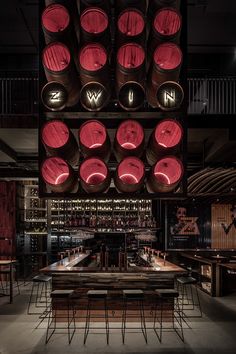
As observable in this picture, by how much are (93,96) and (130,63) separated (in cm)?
22

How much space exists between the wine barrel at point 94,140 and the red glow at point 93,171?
34 millimetres

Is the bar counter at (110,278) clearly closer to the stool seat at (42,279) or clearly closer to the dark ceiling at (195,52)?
the stool seat at (42,279)

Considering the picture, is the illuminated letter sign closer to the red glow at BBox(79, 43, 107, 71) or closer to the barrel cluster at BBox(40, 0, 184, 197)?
the barrel cluster at BBox(40, 0, 184, 197)

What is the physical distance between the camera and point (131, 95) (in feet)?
5.72

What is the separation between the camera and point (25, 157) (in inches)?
397

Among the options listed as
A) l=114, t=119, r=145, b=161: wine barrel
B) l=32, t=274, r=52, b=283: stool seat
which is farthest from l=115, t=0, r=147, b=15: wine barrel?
l=32, t=274, r=52, b=283: stool seat

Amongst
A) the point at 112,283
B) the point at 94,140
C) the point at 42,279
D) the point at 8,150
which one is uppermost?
the point at 8,150

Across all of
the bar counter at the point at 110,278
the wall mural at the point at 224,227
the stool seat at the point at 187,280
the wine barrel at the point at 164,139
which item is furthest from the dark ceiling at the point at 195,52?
the wine barrel at the point at 164,139

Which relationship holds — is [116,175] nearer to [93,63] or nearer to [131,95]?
[131,95]

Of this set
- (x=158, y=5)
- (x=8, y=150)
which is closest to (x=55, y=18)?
(x=158, y=5)

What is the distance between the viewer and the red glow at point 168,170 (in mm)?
1803

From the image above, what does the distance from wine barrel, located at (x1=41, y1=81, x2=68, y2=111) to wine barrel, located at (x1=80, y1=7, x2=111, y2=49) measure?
209mm

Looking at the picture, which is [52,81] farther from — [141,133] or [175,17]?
[175,17]

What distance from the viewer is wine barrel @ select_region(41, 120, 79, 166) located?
180 cm
